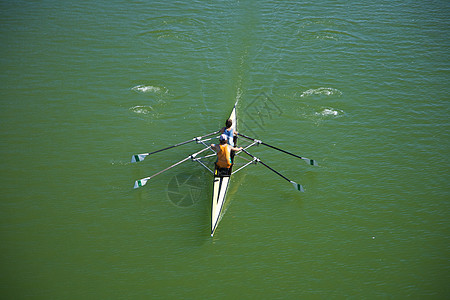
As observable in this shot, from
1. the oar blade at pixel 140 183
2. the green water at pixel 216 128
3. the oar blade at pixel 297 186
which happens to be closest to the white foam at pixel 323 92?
the green water at pixel 216 128

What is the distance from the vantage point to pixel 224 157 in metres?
11.3

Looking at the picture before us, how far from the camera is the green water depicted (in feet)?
32.4

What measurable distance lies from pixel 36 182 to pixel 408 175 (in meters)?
11.5

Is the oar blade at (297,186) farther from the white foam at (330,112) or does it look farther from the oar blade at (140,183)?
the oar blade at (140,183)

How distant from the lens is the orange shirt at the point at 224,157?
11.2 m

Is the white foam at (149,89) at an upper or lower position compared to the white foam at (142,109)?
upper

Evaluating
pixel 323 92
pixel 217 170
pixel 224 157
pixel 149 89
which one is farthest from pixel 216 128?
pixel 323 92

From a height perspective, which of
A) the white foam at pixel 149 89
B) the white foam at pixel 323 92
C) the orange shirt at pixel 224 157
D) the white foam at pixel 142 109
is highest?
the white foam at pixel 149 89

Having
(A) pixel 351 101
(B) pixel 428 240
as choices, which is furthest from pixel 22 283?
(A) pixel 351 101

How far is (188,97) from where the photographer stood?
15094 mm

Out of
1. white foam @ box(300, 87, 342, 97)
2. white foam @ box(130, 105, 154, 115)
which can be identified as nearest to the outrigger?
white foam @ box(130, 105, 154, 115)

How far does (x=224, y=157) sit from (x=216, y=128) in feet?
8.61

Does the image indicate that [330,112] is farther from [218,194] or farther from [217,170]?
[218,194]

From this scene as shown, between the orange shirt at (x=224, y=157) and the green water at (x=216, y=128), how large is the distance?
82 centimetres
